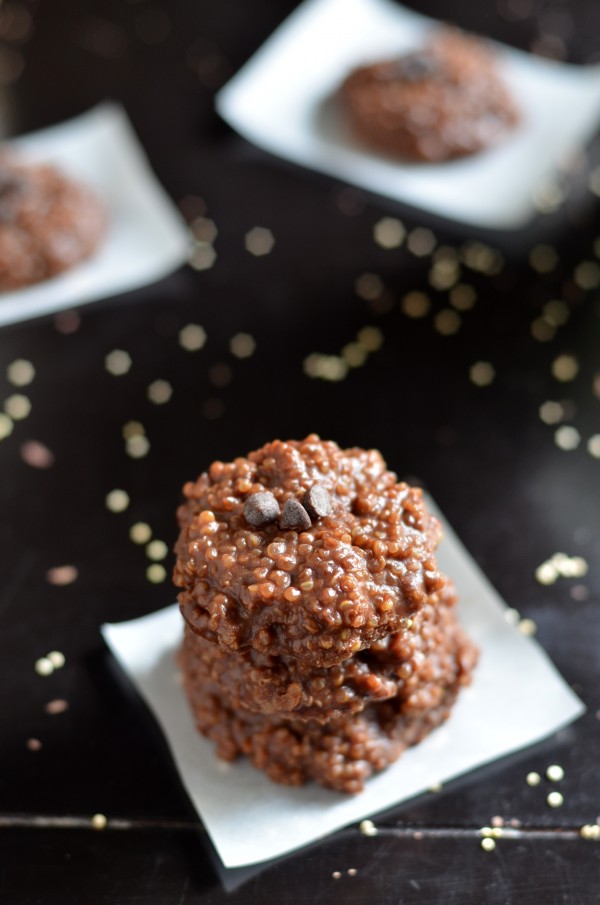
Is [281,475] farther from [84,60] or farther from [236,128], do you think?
[84,60]

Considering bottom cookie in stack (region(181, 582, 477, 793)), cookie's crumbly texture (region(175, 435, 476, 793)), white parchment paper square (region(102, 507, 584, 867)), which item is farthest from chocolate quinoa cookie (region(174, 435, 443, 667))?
white parchment paper square (region(102, 507, 584, 867))

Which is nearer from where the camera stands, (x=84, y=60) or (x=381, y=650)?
(x=381, y=650)

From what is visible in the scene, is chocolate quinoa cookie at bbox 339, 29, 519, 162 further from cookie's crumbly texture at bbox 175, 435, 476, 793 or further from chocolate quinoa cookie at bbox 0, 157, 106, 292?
cookie's crumbly texture at bbox 175, 435, 476, 793

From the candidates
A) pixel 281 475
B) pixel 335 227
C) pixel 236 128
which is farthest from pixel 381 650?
pixel 236 128

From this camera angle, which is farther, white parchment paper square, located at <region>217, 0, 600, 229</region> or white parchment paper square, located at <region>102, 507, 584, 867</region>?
white parchment paper square, located at <region>217, 0, 600, 229</region>

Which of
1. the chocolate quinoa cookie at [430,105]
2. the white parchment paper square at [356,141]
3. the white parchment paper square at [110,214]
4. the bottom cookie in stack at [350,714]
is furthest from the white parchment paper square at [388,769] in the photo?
the chocolate quinoa cookie at [430,105]
